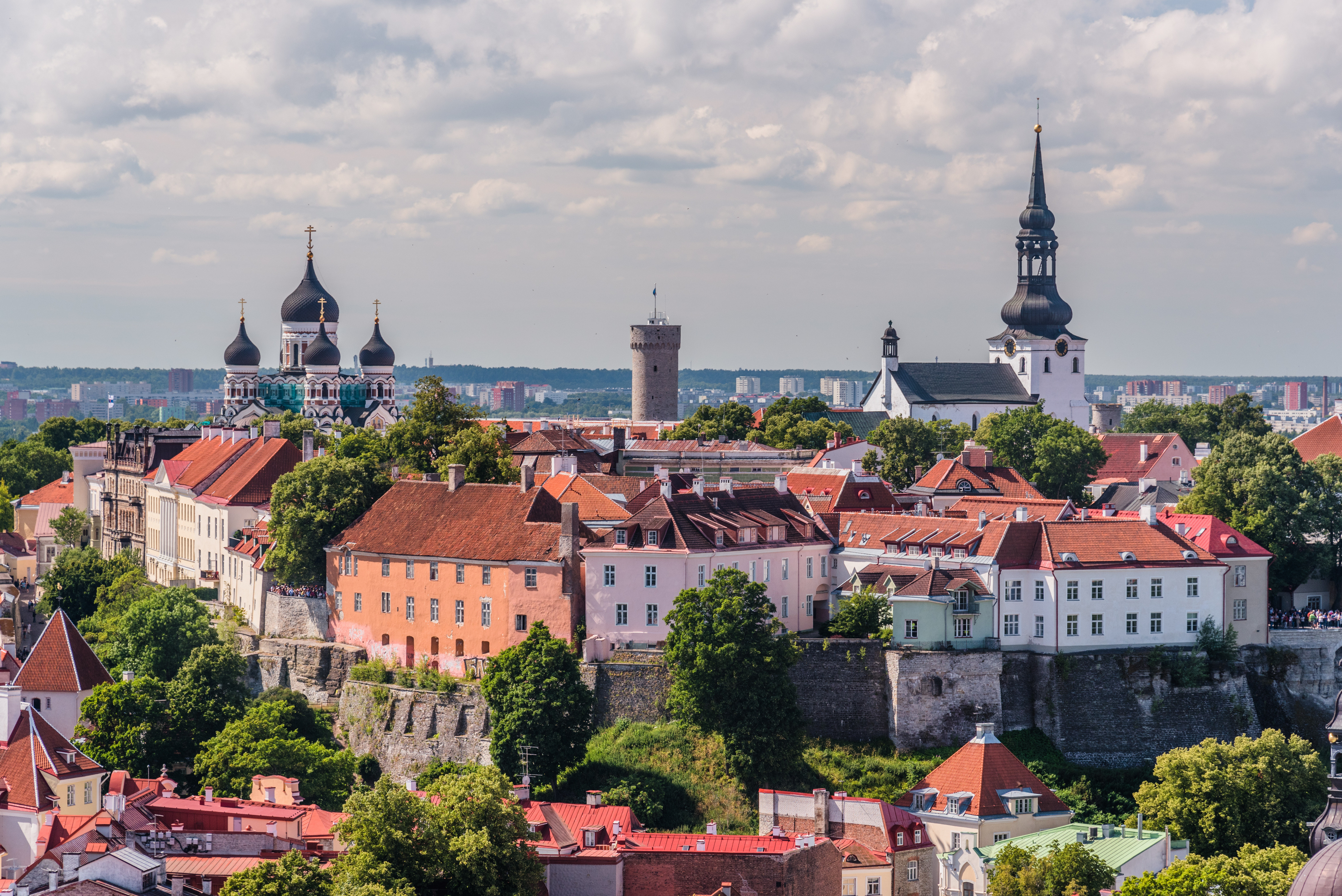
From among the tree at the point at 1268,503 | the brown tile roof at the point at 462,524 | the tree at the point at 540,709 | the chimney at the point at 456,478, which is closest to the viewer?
the tree at the point at 540,709

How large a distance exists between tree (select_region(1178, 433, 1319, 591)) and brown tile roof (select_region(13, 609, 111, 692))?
46.2 m

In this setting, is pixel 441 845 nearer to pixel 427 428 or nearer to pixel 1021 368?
pixel 427 428

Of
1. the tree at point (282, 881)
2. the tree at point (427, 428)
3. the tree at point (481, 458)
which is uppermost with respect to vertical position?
the tree at point (427, 428)

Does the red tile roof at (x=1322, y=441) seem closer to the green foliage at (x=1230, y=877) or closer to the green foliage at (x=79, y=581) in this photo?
the green foliage at (x=1230, y=877)

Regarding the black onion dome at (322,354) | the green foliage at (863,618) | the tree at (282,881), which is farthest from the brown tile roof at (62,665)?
the black onion dome at (322,354)

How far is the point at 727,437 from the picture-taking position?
433 ft

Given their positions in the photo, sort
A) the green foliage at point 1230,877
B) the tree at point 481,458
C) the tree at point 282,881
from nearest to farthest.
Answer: the tree at point 282,881 < the green foliage at point 1230,877 < the tree at point 481,458

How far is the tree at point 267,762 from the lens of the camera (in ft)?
239

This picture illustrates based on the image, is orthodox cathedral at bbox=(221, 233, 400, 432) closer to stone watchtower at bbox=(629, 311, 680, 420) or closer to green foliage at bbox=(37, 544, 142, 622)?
stone watchtower at bbox=(629, 311, 680, 420)

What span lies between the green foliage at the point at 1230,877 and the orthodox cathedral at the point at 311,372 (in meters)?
108

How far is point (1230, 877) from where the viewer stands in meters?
60.9

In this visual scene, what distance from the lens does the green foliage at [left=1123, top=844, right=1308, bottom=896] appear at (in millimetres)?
58438

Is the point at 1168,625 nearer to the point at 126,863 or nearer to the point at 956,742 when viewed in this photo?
the point at 956,742

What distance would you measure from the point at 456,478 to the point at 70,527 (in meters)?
47.7
